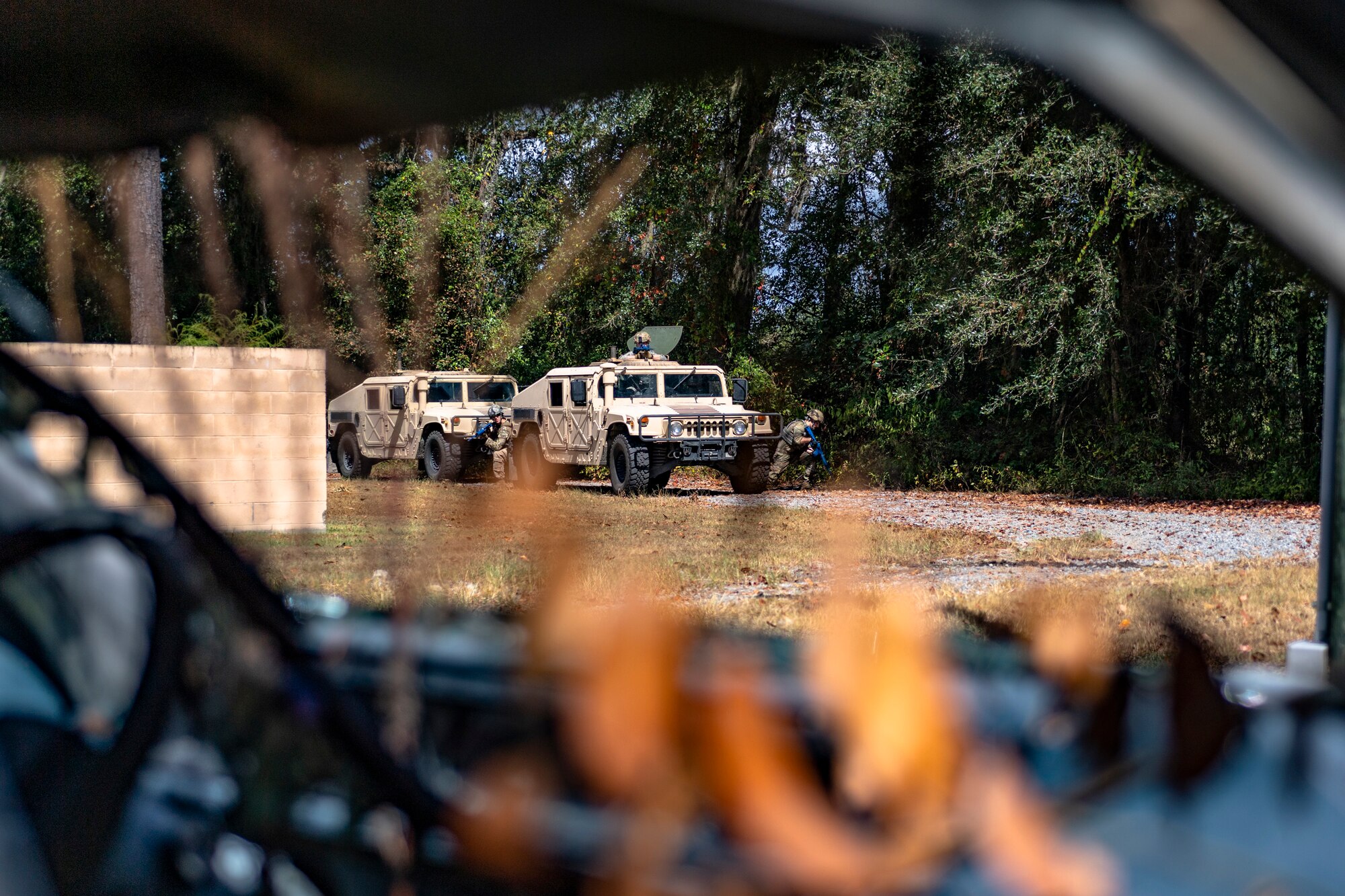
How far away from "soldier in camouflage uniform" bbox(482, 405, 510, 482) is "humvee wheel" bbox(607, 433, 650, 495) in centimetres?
121

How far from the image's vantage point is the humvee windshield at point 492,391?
1112cm

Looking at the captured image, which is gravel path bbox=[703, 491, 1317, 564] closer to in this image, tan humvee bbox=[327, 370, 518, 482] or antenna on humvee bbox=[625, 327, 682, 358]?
antenna on humvee bbox=[625, 327, 682, 358]

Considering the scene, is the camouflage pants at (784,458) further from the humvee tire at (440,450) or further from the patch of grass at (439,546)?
the patch of grass at (439,546)

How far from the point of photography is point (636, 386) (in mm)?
9477

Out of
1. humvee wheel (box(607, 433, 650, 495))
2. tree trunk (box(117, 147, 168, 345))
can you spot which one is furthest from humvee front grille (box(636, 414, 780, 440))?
tree trunk (box(117, 147, 168, 345))

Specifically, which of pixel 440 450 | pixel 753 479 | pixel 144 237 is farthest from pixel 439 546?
pixel 440 450

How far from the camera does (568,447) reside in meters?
9.63

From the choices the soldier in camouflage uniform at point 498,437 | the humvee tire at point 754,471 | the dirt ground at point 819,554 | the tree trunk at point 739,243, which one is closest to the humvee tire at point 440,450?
the soldier in camouflage uniform at point 498,437

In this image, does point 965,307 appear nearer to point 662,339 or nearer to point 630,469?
point 662,339

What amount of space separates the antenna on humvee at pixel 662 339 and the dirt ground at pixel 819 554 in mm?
1136

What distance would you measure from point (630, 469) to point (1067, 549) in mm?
3772

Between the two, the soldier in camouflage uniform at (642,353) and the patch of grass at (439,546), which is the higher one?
the soldier in camouflage uniform at (642,353)

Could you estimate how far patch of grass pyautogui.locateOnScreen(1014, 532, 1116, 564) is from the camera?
5332 millimetres

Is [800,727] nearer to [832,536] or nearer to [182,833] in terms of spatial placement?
[832,536]
